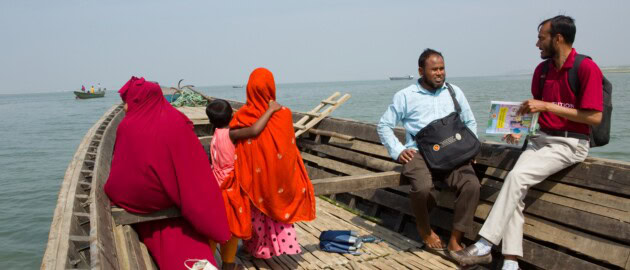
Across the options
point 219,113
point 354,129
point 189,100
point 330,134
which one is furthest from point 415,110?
point 189,100

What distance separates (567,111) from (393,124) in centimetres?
124

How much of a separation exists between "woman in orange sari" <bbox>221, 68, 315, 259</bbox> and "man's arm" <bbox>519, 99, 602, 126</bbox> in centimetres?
152

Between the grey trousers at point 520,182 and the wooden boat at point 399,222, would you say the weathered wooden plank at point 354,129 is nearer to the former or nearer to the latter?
the wooden boat at point 399,222

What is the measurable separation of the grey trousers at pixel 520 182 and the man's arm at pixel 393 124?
852 mm

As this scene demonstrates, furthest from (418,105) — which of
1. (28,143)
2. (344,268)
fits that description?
(28,143)

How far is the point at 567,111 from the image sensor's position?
2.65 m

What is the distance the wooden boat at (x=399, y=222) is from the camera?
2.14 m

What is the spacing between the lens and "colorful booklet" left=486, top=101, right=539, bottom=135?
282cm

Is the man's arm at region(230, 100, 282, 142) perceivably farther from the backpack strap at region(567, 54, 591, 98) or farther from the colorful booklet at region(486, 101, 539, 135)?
the backpack strap at region(567, 54, 591, 98)

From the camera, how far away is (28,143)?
20.0m

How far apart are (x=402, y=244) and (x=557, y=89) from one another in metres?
1.71

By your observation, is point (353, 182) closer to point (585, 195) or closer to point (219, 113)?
point (219, 113)

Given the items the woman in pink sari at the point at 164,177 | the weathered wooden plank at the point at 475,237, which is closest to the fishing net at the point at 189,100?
the weathered wooden plank at the point at 475,237

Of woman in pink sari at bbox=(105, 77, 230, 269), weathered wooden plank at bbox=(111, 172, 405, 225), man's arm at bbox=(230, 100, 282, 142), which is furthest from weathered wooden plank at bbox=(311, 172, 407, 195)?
woman in pink sari at bbox=(105, 77, 230, 269)
